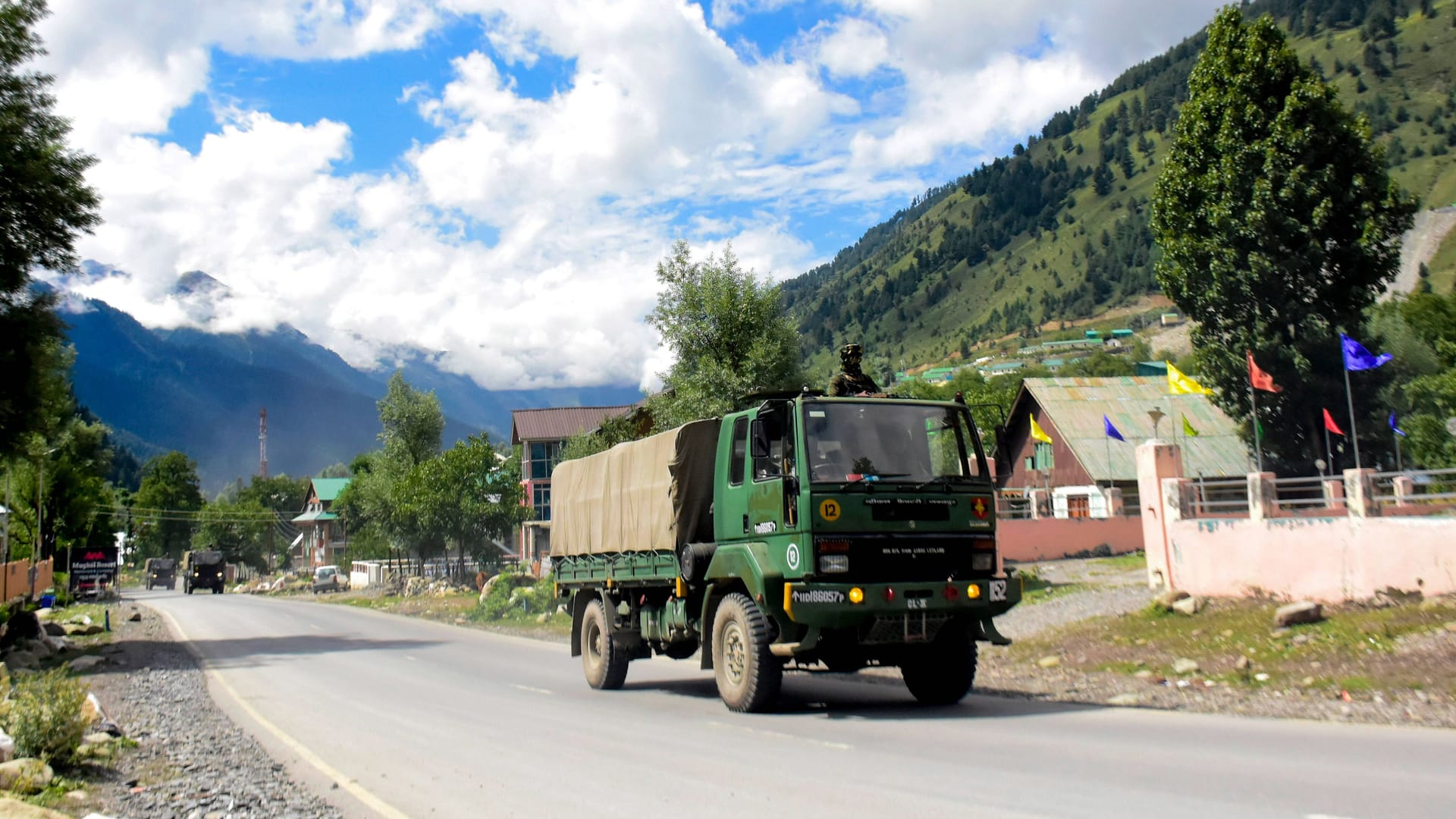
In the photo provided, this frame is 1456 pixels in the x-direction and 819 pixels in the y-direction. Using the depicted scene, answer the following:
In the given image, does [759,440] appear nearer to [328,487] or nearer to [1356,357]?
[1356,357]

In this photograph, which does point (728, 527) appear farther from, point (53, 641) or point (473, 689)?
point (53, 641)

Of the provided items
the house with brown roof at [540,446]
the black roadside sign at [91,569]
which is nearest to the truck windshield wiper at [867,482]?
the black roadside sign at [91,569]

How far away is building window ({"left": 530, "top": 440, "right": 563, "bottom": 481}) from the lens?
3137 inches

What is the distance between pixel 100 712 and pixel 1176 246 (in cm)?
3476

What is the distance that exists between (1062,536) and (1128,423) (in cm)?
1503

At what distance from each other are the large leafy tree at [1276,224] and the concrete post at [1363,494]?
19.5m

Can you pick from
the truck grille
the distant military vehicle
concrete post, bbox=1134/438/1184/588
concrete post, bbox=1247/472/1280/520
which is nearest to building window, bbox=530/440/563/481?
the distant military vehicle

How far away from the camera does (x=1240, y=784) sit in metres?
6.73

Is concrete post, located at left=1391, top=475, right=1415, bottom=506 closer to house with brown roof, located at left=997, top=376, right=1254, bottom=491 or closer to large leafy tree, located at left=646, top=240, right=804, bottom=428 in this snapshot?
large leafy tree, located at left=646, top=240, right=804, bottom=428

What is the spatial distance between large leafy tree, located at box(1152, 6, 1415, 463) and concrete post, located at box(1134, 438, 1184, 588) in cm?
1636

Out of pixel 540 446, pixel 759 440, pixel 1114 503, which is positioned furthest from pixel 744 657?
pixel 540 446

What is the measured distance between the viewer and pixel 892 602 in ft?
33.3

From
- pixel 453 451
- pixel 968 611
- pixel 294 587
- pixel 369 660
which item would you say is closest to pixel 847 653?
pixel 968 611

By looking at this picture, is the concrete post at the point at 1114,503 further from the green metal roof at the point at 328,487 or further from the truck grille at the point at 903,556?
the green metal roof at the point at 328,487
